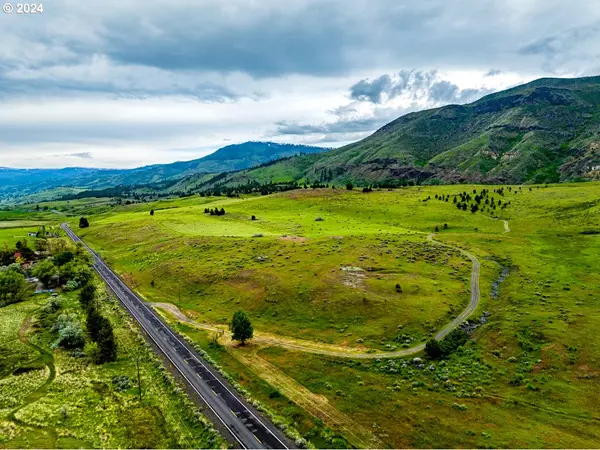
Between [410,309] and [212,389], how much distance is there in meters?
47.4

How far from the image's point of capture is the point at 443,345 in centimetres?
7112

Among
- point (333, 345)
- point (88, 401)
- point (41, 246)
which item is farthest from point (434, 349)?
point (41, 246)

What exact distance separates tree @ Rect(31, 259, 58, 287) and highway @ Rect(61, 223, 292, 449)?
41.1m

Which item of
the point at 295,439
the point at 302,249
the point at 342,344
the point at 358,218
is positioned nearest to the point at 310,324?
the point at 342,344

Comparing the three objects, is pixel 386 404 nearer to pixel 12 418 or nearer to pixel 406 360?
pixel 406 360

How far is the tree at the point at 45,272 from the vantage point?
406 feet

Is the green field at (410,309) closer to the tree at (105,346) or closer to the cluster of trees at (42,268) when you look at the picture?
the cluster of trees at (42,268)

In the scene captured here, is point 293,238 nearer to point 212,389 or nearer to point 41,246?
point 212,389

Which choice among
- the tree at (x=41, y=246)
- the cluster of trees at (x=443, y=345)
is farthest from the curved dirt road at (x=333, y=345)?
the tree at (x=41, y=246)

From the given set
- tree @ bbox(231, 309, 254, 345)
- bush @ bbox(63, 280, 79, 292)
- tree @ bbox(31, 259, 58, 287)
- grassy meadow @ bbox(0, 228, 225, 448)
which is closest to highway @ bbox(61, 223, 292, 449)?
grassy meadow @ bbox(0, 228, 225, 448)

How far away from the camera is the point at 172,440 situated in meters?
50.8

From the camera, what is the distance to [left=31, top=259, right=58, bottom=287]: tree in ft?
406

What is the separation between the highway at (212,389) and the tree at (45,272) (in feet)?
135

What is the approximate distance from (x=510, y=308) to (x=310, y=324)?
45.9m
